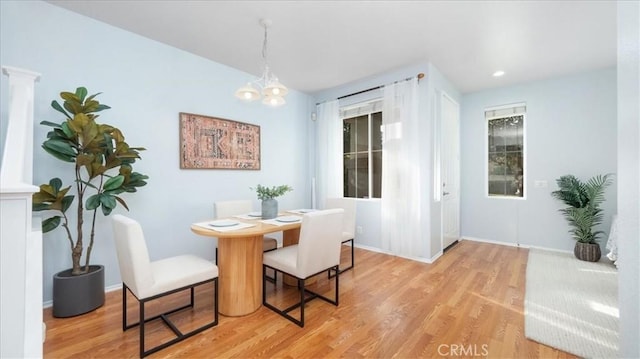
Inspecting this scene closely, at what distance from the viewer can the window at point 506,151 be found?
432 cm

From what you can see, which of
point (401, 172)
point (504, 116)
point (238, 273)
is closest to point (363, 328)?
point (238, 273)

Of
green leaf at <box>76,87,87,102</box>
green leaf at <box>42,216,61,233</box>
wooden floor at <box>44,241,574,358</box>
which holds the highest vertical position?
green leaf at <box>76,87,87,102</box>

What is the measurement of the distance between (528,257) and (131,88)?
5448 mm

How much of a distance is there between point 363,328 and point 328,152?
302 centimetres

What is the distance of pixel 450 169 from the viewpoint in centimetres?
431

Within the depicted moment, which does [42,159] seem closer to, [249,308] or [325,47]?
[249,308]

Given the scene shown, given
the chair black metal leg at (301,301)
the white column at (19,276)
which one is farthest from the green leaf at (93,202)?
the chair black metal leg at (301,301)

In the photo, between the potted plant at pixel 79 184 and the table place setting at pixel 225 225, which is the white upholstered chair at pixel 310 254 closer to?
the table place setting at pixel 225 225

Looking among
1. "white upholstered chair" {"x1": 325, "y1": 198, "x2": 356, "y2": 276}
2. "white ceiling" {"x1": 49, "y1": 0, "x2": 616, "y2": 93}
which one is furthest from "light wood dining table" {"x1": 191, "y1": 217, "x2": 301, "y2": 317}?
"white ceiling" {"x1": 49, "y1": 0, "x2": 616, "y2": 93}

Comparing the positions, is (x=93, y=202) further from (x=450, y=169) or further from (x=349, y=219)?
(x=450, y=169)

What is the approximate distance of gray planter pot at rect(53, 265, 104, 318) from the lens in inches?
82.6

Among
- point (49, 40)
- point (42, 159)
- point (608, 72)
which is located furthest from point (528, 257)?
point (49, 40)

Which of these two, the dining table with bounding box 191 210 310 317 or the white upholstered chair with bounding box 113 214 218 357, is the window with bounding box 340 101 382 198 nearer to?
the dining table with bounding box 191 210 310 317

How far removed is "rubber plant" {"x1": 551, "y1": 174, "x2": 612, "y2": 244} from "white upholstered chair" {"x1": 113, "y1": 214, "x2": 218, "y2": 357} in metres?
4.65
